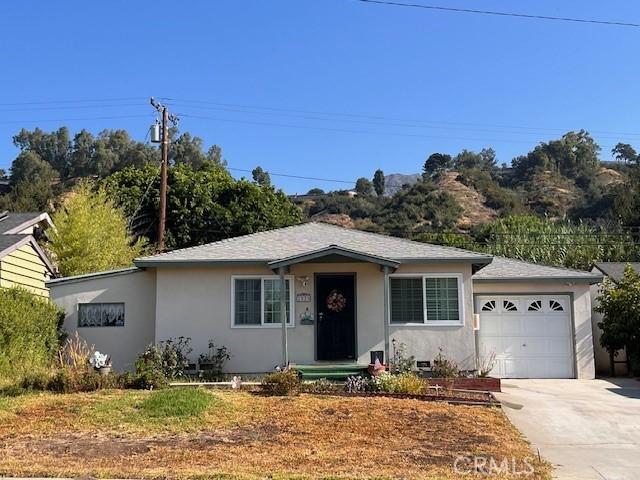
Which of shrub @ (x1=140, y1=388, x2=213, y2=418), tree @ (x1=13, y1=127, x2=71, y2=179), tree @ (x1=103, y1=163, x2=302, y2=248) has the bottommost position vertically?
shrub @ (x1=140, y1=388, x2=213, y2=418)

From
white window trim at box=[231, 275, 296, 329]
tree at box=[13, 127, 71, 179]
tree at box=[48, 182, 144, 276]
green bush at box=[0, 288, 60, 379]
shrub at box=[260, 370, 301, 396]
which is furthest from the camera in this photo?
tree at box=[13, 127, 71, 179]

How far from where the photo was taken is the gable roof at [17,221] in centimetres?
1659

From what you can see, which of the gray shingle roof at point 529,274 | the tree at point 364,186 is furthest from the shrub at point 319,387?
the tree at point 364,186

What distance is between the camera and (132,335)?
1596cm

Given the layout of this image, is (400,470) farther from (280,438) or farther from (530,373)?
(530,373)

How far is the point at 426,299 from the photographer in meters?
15.4

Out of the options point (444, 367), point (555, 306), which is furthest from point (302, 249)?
point (555, 306)

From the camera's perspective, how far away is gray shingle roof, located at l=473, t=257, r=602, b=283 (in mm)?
16344

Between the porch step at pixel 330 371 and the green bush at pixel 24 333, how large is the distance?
18.4 ft

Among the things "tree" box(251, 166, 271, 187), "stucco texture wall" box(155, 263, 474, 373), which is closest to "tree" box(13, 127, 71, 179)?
"tree" box(251, 166, 271, 187)

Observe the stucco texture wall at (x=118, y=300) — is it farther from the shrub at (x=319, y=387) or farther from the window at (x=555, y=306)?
the window at (x=555, y=306)

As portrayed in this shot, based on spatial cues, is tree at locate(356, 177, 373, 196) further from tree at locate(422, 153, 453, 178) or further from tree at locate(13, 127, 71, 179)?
tree at locate(13, 127, 71, 179)

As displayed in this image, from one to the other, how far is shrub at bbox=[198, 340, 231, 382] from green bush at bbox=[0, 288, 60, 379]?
3465 mm

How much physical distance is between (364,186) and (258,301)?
185 ft
